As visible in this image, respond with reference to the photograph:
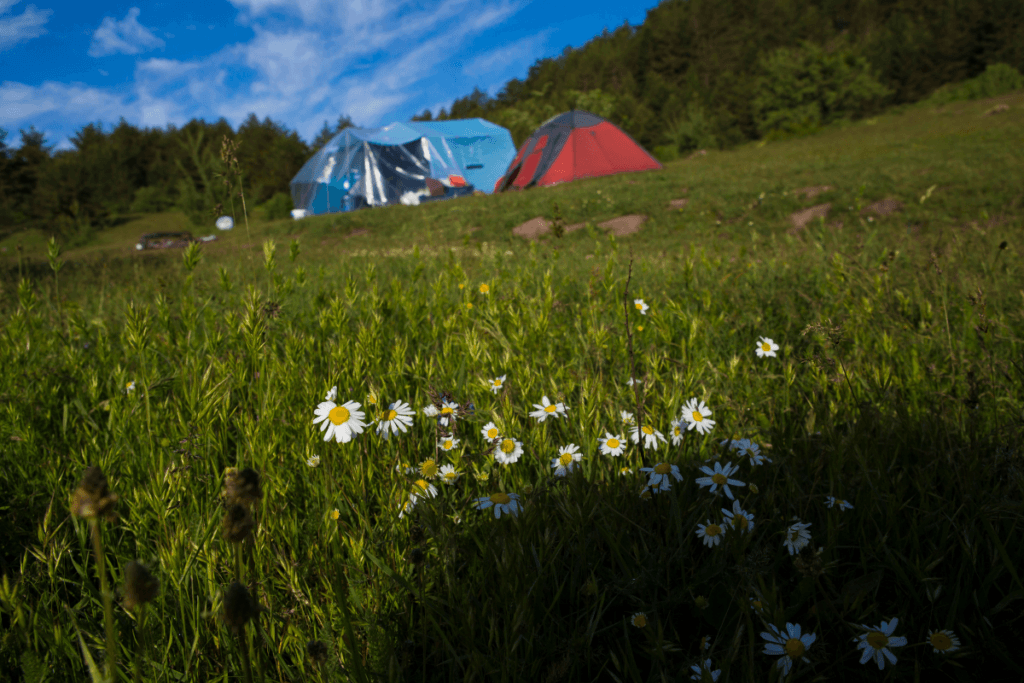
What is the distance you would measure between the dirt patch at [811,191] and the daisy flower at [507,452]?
8.11 meters

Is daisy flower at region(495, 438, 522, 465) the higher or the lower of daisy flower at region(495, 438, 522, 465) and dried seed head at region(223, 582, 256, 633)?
the lower

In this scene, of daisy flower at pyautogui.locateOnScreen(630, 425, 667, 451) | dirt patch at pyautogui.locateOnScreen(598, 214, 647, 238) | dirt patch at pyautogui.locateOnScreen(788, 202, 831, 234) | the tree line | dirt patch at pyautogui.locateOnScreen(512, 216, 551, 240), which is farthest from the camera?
the tree line

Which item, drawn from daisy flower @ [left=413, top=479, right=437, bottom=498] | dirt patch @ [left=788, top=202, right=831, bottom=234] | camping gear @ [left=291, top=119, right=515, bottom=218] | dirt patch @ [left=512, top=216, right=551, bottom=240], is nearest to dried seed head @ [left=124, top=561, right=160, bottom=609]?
daisy flower @ [left=413, top=479, right=437, bottom=498]

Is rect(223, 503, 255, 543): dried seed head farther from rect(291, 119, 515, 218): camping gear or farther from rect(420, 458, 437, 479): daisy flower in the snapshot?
rect(291, 119, 515, 218): camping gear

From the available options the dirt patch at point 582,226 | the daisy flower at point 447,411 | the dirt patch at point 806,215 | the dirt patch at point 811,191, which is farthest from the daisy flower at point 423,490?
the dirt patch at point 811,191

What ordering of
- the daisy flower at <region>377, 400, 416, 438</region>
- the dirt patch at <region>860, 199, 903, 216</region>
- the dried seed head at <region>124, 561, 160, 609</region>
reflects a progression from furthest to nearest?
1. the dirt patch at <region>860, 199, 903, 216</region>
2. the daisy flower at <region>377, 400, 416, 438</region>
3. the dried seed head at <region>124, 561, 160, 609</region>

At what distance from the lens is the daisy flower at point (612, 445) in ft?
4.15

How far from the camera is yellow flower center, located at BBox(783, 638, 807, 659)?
2.57 feet

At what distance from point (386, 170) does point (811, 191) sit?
1782cm

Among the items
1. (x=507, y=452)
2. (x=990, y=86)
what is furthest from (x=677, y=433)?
(x=990, y=86)

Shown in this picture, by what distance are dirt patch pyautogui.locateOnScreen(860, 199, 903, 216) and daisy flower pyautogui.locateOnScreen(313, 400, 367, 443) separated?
7384 millimetres

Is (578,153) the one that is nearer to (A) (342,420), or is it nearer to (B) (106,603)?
(A) (342,420)

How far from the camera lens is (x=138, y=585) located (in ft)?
1.36

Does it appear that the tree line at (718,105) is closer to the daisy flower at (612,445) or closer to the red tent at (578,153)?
the red tent at (578,153)
